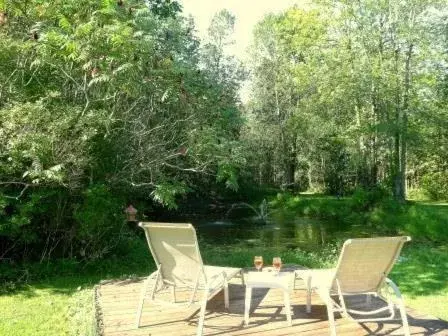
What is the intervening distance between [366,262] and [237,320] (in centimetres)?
152

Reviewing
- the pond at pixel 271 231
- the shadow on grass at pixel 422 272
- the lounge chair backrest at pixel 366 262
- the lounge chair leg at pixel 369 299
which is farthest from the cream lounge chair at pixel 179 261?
the pond at pixel 271 231

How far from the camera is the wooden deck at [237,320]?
4.82 metres

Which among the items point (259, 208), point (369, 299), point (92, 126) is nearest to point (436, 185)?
point (259, 208)

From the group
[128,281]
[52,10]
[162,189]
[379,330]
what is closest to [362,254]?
[379,330]

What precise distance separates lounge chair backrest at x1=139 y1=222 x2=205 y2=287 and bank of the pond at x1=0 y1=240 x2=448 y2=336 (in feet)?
3.59

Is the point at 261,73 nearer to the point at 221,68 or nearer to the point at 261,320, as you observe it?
the point at 221,68

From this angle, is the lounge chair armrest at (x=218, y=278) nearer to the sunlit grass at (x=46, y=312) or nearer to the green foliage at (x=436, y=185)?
the sunlit grass at (x=46, y=312)

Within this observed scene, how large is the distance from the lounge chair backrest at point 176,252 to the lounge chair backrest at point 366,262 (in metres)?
1.44

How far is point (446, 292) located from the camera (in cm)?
786

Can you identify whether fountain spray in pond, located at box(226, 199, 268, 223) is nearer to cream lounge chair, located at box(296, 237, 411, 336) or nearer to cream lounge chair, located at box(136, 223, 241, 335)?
cream lounge chair, located at box(136, 223, 241, 335)

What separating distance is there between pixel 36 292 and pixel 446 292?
6.65 metres

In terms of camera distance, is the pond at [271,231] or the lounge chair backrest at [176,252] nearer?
the lounge chair backrest at [176,252]

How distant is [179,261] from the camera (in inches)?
199

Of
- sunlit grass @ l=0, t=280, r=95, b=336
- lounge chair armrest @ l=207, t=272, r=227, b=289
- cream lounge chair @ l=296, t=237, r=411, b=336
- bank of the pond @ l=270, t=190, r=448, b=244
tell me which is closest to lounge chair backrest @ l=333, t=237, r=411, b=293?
cream lounge chair @ l=296, t=237, r=411, b=336
